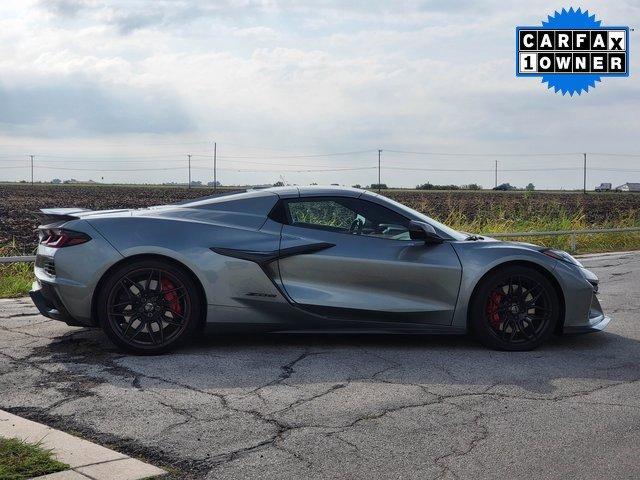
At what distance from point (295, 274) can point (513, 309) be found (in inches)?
73.9

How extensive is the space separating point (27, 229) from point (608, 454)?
72.0ft

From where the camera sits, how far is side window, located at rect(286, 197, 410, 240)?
278 inches

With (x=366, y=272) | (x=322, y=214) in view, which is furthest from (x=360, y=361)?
(x=322, y=214)

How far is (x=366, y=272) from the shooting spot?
6.89 meters

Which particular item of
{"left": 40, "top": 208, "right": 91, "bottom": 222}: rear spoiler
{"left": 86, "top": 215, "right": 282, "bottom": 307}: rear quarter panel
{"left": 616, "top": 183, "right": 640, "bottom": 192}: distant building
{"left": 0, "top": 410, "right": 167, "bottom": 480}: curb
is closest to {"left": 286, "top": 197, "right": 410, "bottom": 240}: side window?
{"left": 86, "top": 215, "right": 282, "bottom": 307}: rear quarter panel

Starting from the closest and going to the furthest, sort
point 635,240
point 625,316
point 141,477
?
point 141,477 < point 625,316 < point 635,240

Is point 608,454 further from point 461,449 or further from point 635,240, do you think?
point 635,240

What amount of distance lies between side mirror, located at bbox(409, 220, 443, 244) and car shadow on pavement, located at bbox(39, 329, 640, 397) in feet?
3.09

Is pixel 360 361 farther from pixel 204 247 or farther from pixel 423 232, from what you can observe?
pixel 204 247

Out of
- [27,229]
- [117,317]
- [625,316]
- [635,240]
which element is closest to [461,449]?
[117,317]

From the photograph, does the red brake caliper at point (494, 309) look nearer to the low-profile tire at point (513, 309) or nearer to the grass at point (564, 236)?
the low-profile tire at point (513, 309)

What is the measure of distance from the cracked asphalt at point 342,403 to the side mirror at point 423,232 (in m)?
0.94

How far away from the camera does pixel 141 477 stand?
3982 mm

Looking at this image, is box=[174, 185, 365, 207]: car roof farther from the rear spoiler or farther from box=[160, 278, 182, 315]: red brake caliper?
the rear spoiler
